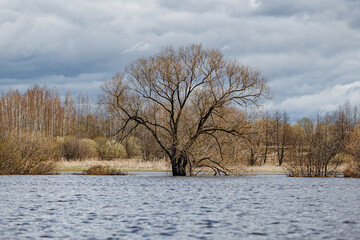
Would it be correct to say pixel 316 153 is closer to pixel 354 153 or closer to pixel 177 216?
pixel 354 153

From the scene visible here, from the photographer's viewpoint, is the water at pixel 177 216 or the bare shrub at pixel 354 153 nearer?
the water at pixel 177 216

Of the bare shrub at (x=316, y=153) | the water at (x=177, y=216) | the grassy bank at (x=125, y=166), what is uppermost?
the bare shrub at (x=316, y=153)

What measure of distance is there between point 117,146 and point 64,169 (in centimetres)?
1591

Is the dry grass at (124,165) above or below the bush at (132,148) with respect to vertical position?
below

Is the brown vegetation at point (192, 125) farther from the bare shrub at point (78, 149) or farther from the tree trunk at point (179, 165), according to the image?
the bare shrub at point (78, 149)

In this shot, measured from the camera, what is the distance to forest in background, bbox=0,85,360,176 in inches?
1870

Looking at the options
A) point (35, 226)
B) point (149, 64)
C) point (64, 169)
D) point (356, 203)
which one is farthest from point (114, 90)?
point (35, 226)

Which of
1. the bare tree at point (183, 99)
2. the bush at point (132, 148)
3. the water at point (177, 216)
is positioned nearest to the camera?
the water at point (177, 216)

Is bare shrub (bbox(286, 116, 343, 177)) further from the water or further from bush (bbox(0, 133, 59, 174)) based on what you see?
bush (bbox(0, 133, 59, 174))

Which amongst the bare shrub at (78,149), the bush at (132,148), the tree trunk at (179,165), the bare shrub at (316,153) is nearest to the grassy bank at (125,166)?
the bare shrub at (78,149)

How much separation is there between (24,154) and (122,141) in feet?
105

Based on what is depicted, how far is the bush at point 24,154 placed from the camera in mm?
47000

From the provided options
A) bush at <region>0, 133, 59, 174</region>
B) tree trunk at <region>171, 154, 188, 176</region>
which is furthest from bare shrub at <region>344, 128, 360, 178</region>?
bush at <region>0, 133, 59, 174</region>

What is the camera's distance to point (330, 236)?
14125 millimetres
